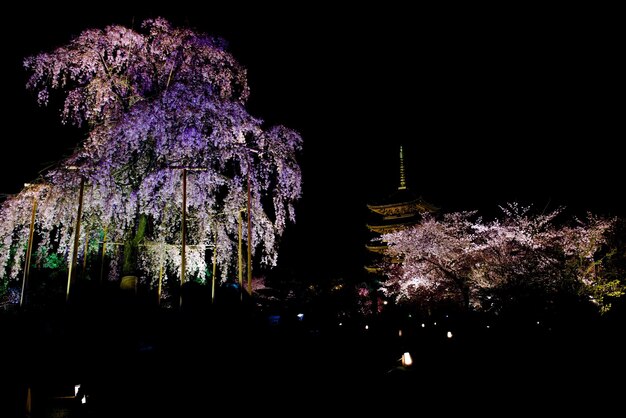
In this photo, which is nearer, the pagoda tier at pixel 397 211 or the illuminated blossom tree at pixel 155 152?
the illuminated blossom tree at pixel 155 152

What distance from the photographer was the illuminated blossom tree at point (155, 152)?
11.4 meters

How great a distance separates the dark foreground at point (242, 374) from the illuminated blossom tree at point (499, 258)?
9.80m

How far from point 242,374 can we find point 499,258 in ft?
50.4

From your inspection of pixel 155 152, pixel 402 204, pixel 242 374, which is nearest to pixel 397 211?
pixel 402 204

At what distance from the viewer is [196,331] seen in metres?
4.79

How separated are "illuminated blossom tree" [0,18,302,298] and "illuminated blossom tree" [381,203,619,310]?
29.2ft

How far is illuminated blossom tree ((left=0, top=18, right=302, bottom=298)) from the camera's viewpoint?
11352 millimetres

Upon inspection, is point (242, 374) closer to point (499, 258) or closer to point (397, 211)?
point (499, 258)

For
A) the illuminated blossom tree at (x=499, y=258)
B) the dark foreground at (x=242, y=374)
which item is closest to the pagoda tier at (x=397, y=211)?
the illuminated blossom tree at (x=499, y=258)

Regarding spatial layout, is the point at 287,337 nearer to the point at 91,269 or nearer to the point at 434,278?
the point at 91,269

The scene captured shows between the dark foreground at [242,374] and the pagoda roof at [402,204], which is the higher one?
the pagoda roof at [402,204]

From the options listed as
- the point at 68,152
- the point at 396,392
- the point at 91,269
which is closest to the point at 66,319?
the point at 396,392

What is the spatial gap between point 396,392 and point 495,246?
1420 centimetres

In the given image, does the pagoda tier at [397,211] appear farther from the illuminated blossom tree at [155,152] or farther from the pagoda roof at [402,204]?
the illuminated blossom tree at [155,152]
